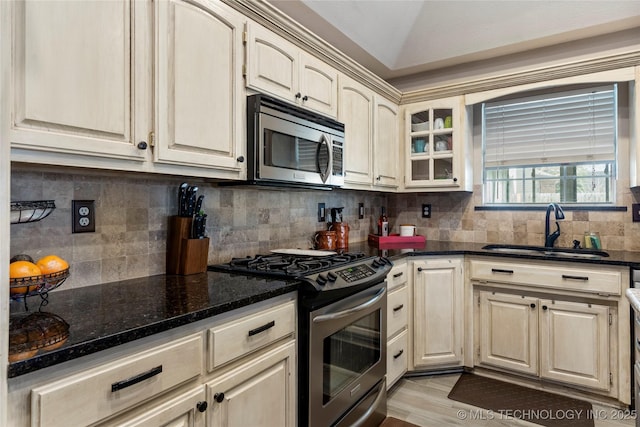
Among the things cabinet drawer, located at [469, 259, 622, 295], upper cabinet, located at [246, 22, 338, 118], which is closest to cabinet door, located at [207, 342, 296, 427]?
upper cabinet, located at [246, 22, 338, 118]

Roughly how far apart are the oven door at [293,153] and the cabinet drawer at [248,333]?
684mm

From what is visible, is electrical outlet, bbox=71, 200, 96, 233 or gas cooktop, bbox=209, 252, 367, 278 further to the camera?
gas cooktop, bbox=209, 252, 367, 278

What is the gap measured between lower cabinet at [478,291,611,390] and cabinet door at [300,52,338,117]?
1729 millimetres

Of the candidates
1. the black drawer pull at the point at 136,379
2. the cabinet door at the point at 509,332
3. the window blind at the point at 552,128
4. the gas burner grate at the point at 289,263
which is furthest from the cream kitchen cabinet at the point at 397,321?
the black drawer pull at the point at 136,379

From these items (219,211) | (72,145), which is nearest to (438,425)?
(219,211)

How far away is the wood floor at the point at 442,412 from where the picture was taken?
2.19 metres

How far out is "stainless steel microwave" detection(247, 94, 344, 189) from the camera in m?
1.83

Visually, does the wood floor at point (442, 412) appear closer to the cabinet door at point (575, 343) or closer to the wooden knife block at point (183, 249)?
the cabinet door at point (575, 343)

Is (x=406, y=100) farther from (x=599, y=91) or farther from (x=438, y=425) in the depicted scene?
(x=438, y=425)

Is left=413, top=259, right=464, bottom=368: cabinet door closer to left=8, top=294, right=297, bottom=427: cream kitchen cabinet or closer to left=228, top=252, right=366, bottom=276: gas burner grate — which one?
left=228, top=252, right=366, bottom=276: gas burner grate

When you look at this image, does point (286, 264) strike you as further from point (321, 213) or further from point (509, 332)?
point (509, 332)

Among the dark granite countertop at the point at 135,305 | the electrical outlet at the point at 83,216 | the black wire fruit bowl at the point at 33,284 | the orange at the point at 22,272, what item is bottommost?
the dark granite countertop at the point at 135,305

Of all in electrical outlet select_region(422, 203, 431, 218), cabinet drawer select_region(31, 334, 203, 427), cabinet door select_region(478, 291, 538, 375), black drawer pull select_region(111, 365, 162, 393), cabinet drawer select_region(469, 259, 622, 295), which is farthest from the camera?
electrical outlet select_region(422, 203, 431, 218)

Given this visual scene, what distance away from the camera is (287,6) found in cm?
243
